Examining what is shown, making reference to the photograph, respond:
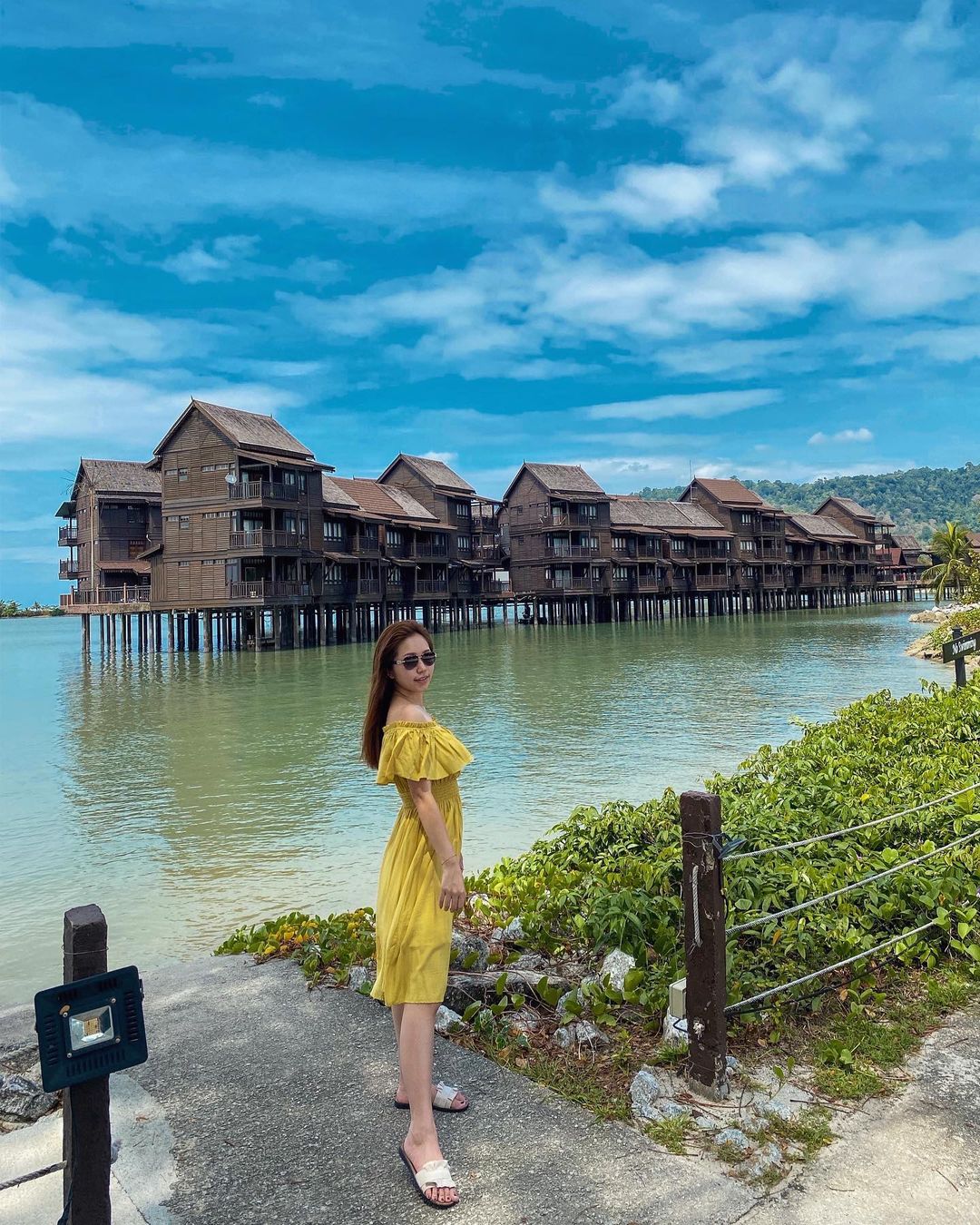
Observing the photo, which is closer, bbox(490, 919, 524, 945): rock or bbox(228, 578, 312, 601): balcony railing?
bbox(490, 919, 524, 945): rock

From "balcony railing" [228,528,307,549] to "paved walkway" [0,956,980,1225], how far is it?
38.1 metres

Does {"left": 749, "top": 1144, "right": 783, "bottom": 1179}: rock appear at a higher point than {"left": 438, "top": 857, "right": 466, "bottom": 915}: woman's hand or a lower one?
lower

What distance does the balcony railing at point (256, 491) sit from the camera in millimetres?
40844

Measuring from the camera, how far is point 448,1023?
14.2 ft

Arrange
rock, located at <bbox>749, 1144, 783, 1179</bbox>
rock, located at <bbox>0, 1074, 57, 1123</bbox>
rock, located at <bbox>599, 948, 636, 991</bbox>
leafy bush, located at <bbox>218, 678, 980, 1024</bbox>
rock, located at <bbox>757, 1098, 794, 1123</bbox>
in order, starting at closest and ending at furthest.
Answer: rock, located at <bbox>749, 1144, 783, 1179</bbox>
rock, located at <bbox>757, 1098, 794, 1123</bbox>
rock, located at <bbox>0, 1074, 57, 1123</bbox>
rock, located at <bbox>599, 948, 636, 991</bbox>
leafy bush, located at <bbox>218, 678, 980, 1024</bbox>

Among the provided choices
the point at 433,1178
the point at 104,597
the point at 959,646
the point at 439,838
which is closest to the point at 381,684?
the point at 439,838

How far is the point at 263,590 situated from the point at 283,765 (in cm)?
2657

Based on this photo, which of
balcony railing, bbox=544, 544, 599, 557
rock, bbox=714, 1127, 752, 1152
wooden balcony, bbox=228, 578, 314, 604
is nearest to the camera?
rock, bbox=714, 1127, 752, 1152

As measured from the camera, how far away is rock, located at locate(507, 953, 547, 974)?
5.01 m

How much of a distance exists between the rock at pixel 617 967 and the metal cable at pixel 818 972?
620mm

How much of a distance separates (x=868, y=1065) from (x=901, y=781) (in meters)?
3.96

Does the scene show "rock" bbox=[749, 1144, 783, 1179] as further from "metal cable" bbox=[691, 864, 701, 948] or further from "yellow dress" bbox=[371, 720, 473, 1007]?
"yellow dress" bbox=[371, 720, 473, 1007]

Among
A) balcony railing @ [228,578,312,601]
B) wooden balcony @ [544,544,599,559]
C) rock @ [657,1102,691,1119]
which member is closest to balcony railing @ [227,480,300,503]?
balcony railing @ [228,578,312,601]

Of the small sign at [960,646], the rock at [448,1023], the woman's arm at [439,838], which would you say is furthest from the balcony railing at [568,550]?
the woman's arm at [439,838]
